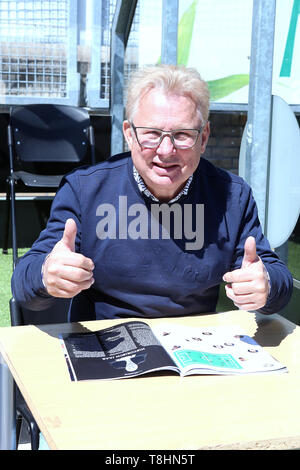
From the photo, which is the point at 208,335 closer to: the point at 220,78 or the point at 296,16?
the point at 296,16

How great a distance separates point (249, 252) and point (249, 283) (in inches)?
2.8

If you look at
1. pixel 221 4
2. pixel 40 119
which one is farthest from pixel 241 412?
pixel 40 119

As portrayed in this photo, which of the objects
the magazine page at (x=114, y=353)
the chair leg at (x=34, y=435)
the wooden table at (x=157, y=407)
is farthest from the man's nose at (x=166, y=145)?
the chair leg at (x=34, y=435)

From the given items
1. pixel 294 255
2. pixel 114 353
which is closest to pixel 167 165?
pixel 114 353

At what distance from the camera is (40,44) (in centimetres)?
538

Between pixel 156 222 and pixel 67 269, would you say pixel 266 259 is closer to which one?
pixel 156 222

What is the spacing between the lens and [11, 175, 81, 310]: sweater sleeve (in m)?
1.51

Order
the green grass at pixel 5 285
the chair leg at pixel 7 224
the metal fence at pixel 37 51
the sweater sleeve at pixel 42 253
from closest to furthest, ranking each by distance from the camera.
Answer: the sweater sleeve at pixel 42 253 < the green grass at pixel 5 285 < the chair leg at pixel 7 224 < the metal fence at pixel 37 51

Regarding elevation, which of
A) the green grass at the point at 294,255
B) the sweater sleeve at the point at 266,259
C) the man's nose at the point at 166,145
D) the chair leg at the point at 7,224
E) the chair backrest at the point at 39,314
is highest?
the man's nose at the point at 166,145

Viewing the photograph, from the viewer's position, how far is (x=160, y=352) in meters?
1.29

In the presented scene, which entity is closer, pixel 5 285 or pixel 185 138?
pixel 185 138

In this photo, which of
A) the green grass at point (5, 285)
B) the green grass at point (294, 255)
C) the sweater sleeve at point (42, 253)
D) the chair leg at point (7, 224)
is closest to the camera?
the sweater sleeve at point (42, 253)

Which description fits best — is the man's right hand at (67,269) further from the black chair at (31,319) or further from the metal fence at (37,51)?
the metal fence at (37,51)
